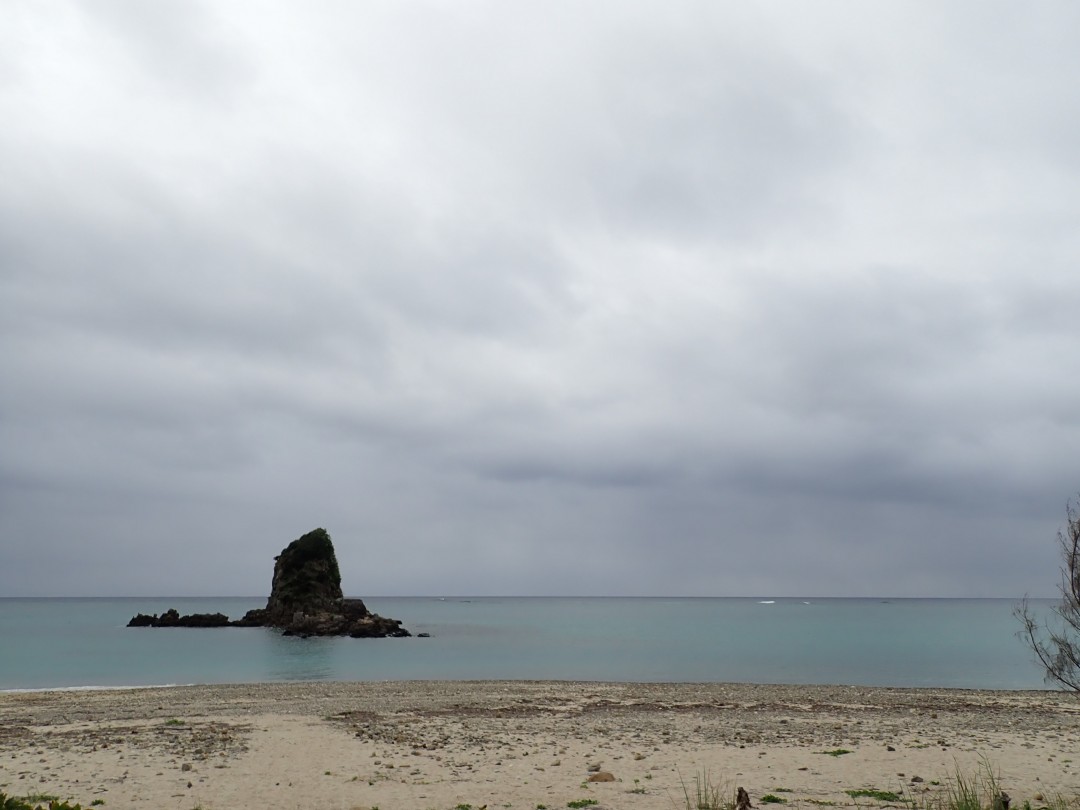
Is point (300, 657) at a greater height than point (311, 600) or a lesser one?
lesser

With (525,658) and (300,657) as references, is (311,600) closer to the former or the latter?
(300,657)

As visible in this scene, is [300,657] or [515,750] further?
[300,657]

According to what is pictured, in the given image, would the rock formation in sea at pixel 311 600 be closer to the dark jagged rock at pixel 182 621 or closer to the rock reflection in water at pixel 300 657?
the dark jagged rock at pixel 182 621

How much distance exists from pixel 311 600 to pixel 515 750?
11231 cm

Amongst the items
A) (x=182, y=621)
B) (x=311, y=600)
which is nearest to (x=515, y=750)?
(x=311, y=600)

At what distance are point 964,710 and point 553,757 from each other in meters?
21.1

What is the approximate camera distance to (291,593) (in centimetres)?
12988

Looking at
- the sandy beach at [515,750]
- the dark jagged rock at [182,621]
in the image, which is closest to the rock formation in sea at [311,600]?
the dark jagged rock at [182,621]

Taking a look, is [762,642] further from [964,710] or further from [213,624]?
[213,624]

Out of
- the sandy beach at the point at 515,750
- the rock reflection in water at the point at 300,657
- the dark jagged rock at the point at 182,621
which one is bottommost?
the dark jagged rock at the point at 182,621

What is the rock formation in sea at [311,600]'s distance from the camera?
378 ft

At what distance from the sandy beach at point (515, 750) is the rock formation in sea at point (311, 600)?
266 ft

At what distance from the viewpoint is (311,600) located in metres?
126

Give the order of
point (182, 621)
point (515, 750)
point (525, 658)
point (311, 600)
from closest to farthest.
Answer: point (515, 750), point (525, 658), point (311, 600), point (182, 621)
